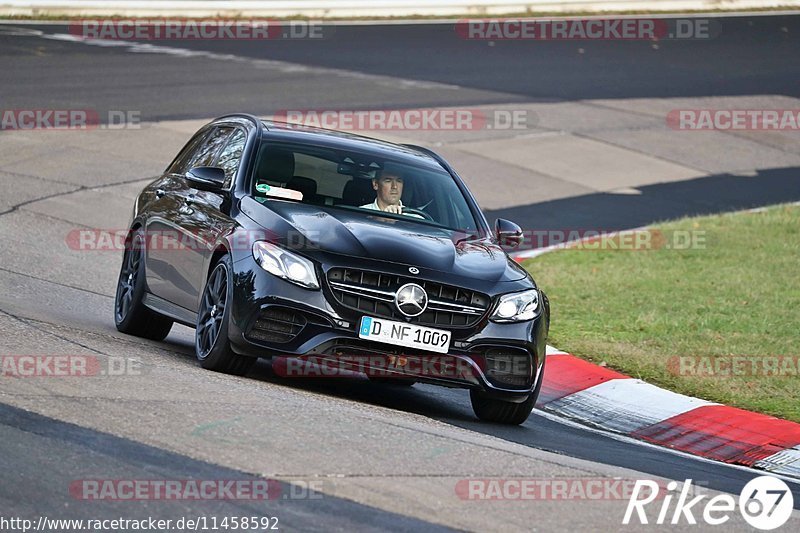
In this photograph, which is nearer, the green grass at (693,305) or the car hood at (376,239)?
the car hood at (376,239)

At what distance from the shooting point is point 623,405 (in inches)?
402

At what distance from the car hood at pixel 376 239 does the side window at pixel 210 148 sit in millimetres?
1348

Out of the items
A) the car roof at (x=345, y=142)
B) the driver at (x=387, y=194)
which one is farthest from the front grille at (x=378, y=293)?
the car roof at (x=345, y=142)

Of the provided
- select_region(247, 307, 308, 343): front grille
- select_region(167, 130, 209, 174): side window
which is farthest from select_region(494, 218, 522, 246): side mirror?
select_region(167, 130, 209, 174): side window

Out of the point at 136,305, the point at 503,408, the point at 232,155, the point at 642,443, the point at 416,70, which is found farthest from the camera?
the point at 416,70

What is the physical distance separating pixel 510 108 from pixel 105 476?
19.3m

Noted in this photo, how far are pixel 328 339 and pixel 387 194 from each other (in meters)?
1.67

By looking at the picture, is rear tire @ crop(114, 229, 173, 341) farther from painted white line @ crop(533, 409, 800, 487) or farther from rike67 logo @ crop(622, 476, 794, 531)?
rike67 logo @ crop(622, 476, 794, 531)

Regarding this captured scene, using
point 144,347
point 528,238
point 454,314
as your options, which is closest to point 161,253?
point 144,347

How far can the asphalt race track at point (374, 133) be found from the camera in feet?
21.0

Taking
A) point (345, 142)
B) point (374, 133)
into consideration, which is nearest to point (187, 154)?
point (345, 142)

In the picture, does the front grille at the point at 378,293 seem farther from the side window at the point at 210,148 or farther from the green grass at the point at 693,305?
the green grass at the point at 693,305

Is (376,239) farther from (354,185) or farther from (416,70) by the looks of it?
(416,70)

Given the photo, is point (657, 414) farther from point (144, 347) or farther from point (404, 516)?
point (404, 516)
